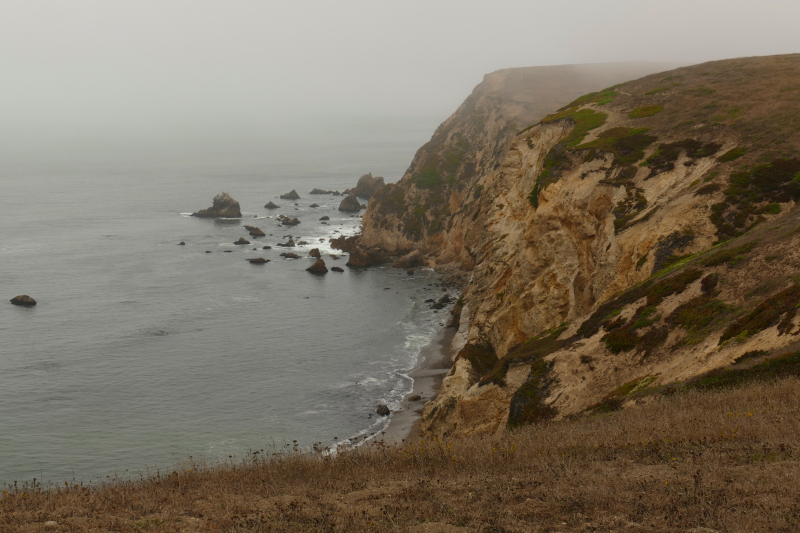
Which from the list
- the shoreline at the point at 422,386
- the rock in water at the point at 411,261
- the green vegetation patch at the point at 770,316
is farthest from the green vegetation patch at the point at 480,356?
the rock in water at the point at 411,261

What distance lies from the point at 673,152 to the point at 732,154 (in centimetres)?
329

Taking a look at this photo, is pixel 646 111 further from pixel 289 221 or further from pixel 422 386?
pixel 289 221

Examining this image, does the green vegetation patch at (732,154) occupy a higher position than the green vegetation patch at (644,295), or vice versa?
the green vegetation patch at (732,154)

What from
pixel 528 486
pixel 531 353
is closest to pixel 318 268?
pixel 531 353

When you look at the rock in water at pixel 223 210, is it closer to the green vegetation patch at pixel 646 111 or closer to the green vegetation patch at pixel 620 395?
the green vegetation patch at pixel 646 111

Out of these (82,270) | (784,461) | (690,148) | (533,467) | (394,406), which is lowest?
(394,406)

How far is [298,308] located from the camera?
7144cm

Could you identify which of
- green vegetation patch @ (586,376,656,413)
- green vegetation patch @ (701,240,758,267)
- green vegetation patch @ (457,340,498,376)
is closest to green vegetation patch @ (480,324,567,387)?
green vegetation patch @ (586,376,656,413)

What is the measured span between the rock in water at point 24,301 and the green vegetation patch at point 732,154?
231ft

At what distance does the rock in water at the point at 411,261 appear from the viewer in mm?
92375

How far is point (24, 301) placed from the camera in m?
69.5

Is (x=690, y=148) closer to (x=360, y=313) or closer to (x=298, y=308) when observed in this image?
(x=360, y=313)

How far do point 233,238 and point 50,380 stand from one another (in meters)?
61.3

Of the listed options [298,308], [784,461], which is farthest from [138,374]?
[784,461]
